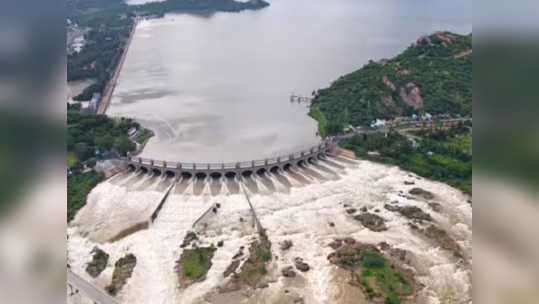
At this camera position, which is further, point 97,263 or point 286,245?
point 286,245

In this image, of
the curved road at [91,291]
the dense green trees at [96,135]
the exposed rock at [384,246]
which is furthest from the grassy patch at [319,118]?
the curved road at [91,291]

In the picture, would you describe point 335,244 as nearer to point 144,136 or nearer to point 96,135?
point 144,136

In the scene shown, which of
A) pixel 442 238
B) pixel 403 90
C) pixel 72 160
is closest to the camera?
pixel 442 238

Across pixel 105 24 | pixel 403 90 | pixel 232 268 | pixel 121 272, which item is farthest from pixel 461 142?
pixel 105 24

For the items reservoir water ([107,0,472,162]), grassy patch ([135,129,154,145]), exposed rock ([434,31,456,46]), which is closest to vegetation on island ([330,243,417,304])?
reservoir water ([107,0,472,162])

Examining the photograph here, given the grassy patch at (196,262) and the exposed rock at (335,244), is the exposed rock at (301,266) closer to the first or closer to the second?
the exposed rock at (335,244)
